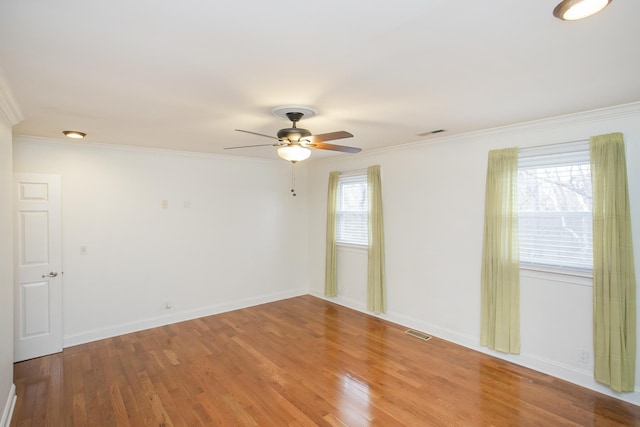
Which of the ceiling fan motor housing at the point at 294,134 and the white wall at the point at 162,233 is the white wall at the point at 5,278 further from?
the ceiling fan motor housing at the point at 294,134

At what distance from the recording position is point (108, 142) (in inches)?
162

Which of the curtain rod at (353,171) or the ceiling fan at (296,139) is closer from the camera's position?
the ceiling fan at (296,139)

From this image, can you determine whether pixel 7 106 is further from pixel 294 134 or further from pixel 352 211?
pixel 352 211

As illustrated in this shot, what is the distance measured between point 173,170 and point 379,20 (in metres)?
4.06

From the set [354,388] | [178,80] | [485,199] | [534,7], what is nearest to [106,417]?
[354,388]

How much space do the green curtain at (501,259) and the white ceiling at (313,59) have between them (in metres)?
0.60

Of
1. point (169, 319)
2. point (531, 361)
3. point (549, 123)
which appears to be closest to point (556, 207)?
point (549, 123)

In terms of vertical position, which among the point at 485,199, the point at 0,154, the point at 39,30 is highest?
the point at 39,30

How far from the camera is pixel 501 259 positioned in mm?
3490

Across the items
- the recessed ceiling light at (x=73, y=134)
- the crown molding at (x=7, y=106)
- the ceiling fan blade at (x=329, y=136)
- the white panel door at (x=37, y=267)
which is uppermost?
the recessed ceiling light at (x=73, y=134)

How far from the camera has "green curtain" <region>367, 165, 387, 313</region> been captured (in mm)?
4766

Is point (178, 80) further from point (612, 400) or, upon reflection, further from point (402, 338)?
point (612, 400)

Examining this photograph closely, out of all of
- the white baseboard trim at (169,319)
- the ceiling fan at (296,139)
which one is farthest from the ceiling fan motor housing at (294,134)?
the white baseboard trim at (169,319)

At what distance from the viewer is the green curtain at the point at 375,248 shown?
4766 millimetres
